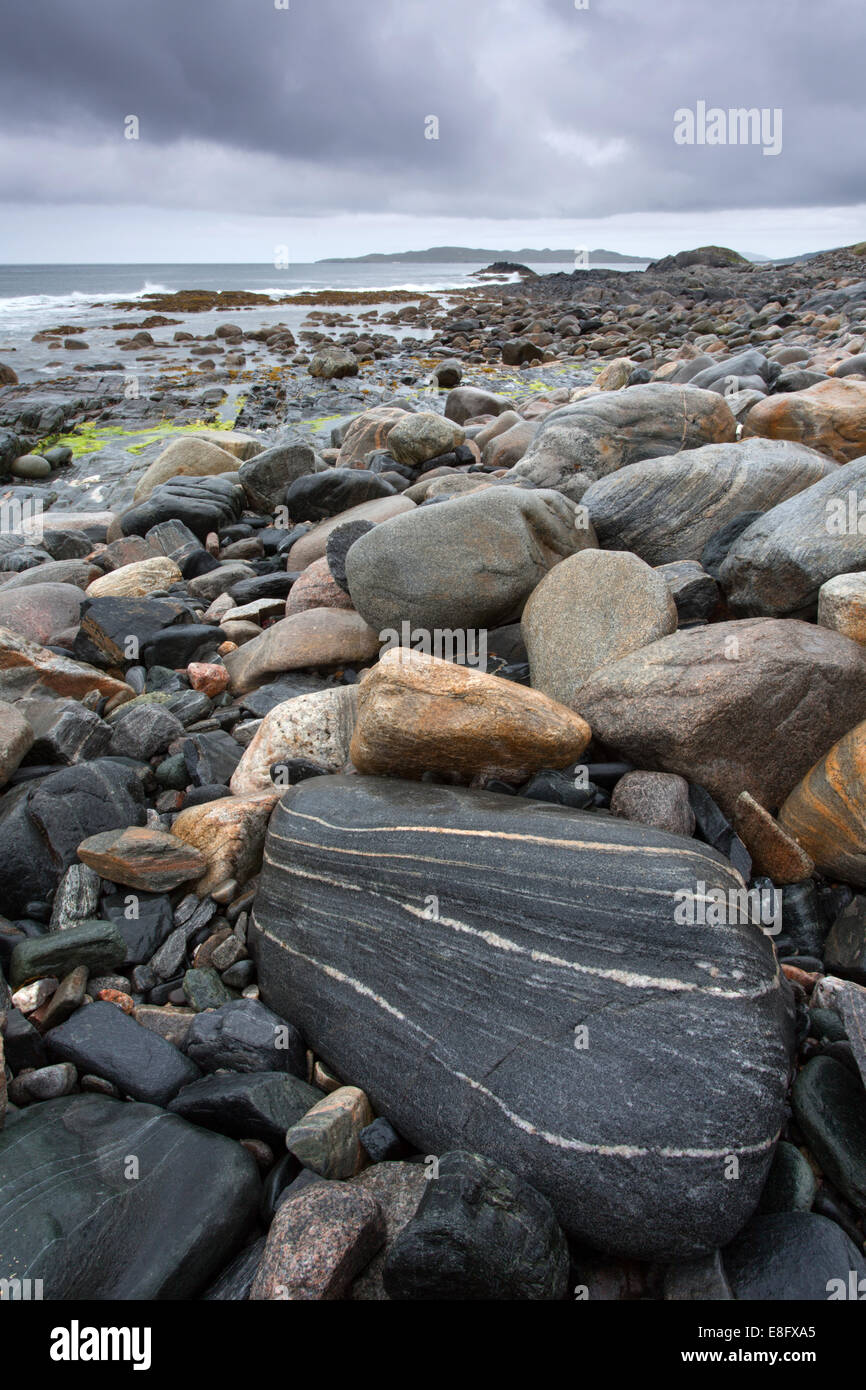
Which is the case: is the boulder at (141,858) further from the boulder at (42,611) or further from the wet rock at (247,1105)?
the boulder at (42,611)

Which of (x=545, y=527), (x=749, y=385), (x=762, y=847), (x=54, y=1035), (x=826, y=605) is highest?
(x=749, y=385)

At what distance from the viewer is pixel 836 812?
10.8 feet

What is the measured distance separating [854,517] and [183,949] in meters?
4.07

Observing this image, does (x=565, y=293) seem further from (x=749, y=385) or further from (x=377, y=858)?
(x=377, y=858)

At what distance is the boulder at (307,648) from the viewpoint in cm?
535

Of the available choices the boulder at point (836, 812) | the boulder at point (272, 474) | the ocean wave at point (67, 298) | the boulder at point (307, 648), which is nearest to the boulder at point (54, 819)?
the boulder at point (307, 648)

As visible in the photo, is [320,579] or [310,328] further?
[310,328]

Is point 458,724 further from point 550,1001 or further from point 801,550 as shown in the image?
point 801,550

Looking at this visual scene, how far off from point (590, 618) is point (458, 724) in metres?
1.39

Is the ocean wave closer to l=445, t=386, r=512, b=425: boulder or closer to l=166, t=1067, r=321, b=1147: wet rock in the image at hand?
l=445, t=386, r=512, b=425: boulder

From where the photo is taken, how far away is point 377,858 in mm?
3076

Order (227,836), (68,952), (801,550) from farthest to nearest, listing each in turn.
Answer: (801,550)
(227,836)
(68,952)

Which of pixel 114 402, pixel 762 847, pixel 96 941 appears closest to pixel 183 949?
pixel 96 941

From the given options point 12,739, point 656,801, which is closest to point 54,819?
point 12,739
